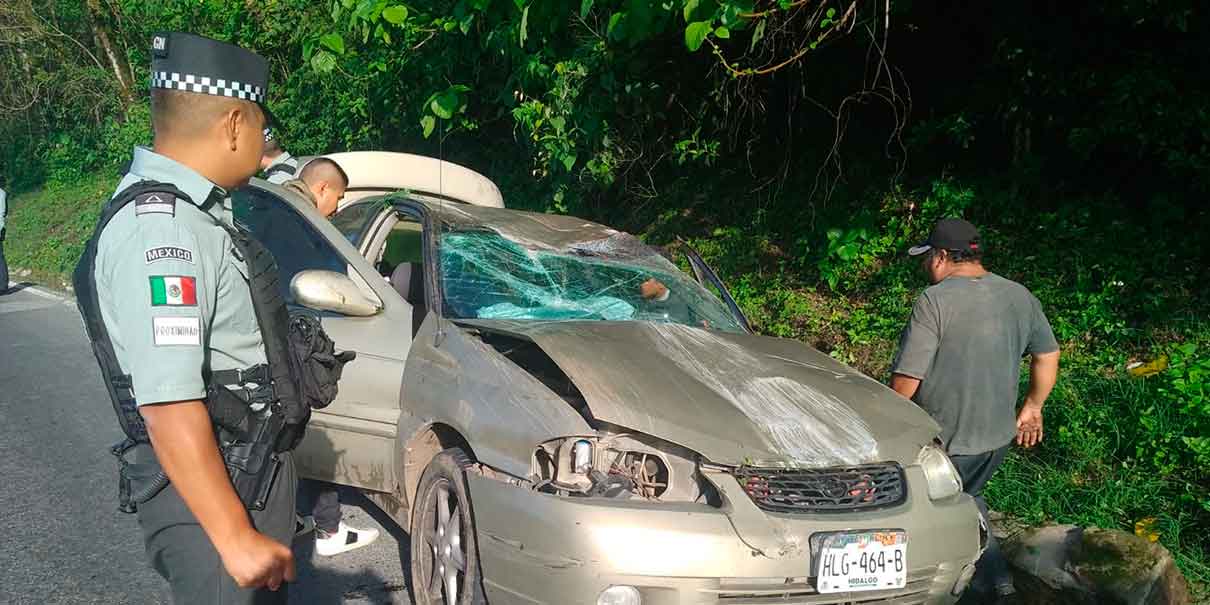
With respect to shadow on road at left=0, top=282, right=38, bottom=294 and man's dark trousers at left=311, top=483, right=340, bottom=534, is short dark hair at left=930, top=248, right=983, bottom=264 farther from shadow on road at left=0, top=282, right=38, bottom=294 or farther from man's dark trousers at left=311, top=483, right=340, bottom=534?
shadow on road at left=0, top=282, right=38, bottom=294

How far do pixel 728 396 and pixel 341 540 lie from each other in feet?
6.85

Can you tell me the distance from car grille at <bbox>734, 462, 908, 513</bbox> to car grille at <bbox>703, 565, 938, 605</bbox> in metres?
0.22

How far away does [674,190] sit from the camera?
953 cm

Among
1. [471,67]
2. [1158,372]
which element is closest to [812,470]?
[1158,372]

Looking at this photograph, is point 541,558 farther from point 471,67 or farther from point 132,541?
point 471,67

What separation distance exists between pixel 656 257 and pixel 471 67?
501cm

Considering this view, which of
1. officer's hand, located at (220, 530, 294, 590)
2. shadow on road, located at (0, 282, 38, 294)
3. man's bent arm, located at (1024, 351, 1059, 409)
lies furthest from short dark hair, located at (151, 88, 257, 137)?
shadow on road, located at (0, 282, 38, 294)

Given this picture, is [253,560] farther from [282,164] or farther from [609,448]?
[282,164]

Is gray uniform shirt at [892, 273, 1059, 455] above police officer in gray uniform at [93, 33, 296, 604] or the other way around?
the other way around

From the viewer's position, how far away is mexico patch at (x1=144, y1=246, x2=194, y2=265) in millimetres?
1910

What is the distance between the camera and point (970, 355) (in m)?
4.15

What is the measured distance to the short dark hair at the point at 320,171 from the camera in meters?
5.36

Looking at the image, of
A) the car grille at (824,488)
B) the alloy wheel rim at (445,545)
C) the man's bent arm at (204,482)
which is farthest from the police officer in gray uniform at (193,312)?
the car grille at (824,488)

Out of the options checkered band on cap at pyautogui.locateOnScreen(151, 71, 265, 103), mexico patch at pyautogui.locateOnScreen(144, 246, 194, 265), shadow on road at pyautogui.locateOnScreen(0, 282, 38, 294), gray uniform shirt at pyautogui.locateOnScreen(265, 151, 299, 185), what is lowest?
shadow on road at pyautogui.locateOnScreen(0, 282, 38, 294)
